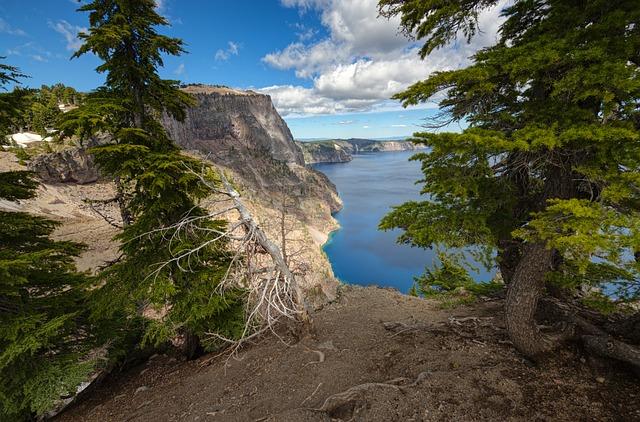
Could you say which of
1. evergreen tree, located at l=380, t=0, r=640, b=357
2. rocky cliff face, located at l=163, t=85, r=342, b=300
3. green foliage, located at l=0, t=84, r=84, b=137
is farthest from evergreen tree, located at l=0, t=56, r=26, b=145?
rocky cliff face, located at l=163, t=85, r=342, b=300

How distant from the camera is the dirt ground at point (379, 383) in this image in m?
4.39

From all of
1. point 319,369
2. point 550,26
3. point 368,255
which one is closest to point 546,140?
point 550,26

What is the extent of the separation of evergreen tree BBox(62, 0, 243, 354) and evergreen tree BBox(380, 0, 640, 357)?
16.3 feet

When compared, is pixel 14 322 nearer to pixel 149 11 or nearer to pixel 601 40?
pixel 149 11

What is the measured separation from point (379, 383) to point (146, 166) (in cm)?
680

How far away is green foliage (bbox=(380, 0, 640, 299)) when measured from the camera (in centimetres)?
332

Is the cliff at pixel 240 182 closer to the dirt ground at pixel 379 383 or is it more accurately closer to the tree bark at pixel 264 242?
the tree bark at pixel 264 242

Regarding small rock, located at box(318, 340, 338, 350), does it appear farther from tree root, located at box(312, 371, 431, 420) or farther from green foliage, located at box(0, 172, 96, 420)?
green foliage, located at box(0, 172, 96, 420)

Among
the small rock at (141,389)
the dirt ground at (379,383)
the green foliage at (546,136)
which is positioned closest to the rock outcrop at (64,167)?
the small rock at (141,389)

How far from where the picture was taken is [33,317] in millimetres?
6223

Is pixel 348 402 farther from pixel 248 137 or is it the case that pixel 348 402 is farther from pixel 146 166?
pixel 248 137

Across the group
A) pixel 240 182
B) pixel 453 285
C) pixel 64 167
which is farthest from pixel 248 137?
pixel 453 285

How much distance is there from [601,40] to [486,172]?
2037mm

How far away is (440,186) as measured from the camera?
492 centimetres
